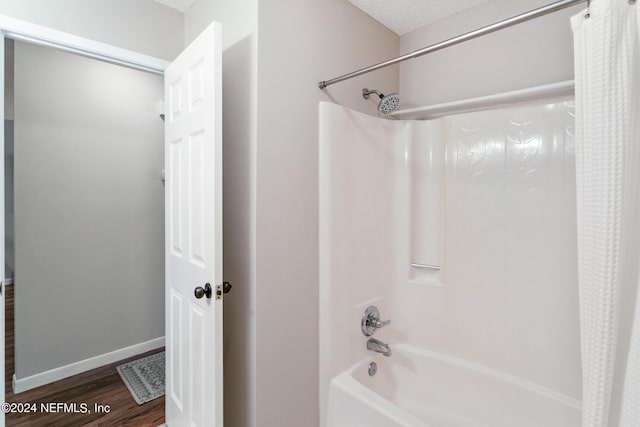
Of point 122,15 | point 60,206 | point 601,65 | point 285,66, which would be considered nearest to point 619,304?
point 601,65

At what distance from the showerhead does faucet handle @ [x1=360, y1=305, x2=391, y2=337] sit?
1117 millimetres

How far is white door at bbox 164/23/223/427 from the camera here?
129cm

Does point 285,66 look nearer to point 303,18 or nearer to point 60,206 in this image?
point 303,18

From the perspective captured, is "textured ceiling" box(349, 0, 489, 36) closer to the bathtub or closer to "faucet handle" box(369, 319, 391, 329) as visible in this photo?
"faucet handle" box(369, 319, 391, 329)

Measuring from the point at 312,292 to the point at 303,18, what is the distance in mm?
1309

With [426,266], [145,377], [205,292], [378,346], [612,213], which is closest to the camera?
[612,213]

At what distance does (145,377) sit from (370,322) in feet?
6.18

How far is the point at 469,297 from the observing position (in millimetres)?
1741

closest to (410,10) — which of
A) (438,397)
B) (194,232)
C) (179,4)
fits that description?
(179,4)

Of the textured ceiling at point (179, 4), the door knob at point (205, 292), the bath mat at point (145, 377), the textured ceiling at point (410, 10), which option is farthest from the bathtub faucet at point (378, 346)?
the textured ceiling at point (179, 4)

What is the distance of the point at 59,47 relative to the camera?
145 centimetres

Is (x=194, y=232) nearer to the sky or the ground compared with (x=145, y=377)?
nearer to the sky

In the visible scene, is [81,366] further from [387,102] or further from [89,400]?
[387,102]

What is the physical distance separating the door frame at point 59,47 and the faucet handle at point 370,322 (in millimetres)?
1648
